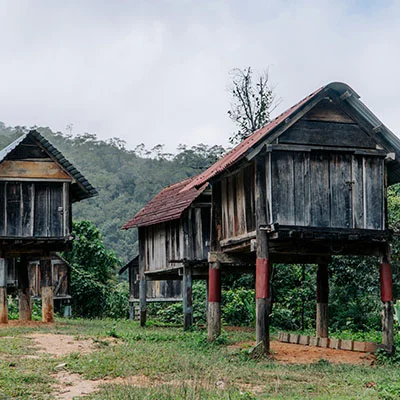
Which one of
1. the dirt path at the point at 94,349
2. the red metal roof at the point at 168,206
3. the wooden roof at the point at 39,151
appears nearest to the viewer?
the dirt path at the point at 94,349

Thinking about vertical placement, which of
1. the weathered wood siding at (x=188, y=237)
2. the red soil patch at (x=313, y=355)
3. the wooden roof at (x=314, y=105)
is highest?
the wooden roof at (x=314, y=105)

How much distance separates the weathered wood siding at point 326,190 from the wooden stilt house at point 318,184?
2cm

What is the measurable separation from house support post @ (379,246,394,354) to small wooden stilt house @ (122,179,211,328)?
7.70m

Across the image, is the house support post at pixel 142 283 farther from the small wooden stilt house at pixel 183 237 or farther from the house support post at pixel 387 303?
the house support post at pixel 387 303

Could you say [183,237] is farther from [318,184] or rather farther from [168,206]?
[318,184]

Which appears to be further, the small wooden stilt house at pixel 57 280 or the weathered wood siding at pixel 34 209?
the small wooden stilt house at pixel 57 280

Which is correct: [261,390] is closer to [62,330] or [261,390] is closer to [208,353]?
[208,353]

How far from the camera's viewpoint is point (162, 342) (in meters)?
18.9

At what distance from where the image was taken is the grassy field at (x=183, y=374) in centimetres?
1090

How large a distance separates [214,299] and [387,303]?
486cm

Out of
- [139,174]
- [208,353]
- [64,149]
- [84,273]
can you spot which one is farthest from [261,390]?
[64,149]

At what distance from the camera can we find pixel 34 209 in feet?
75.8

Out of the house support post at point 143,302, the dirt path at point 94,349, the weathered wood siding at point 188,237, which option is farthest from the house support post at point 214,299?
the house support post at point 143,302

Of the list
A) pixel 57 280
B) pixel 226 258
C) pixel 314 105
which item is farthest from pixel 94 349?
pixel 57 280
